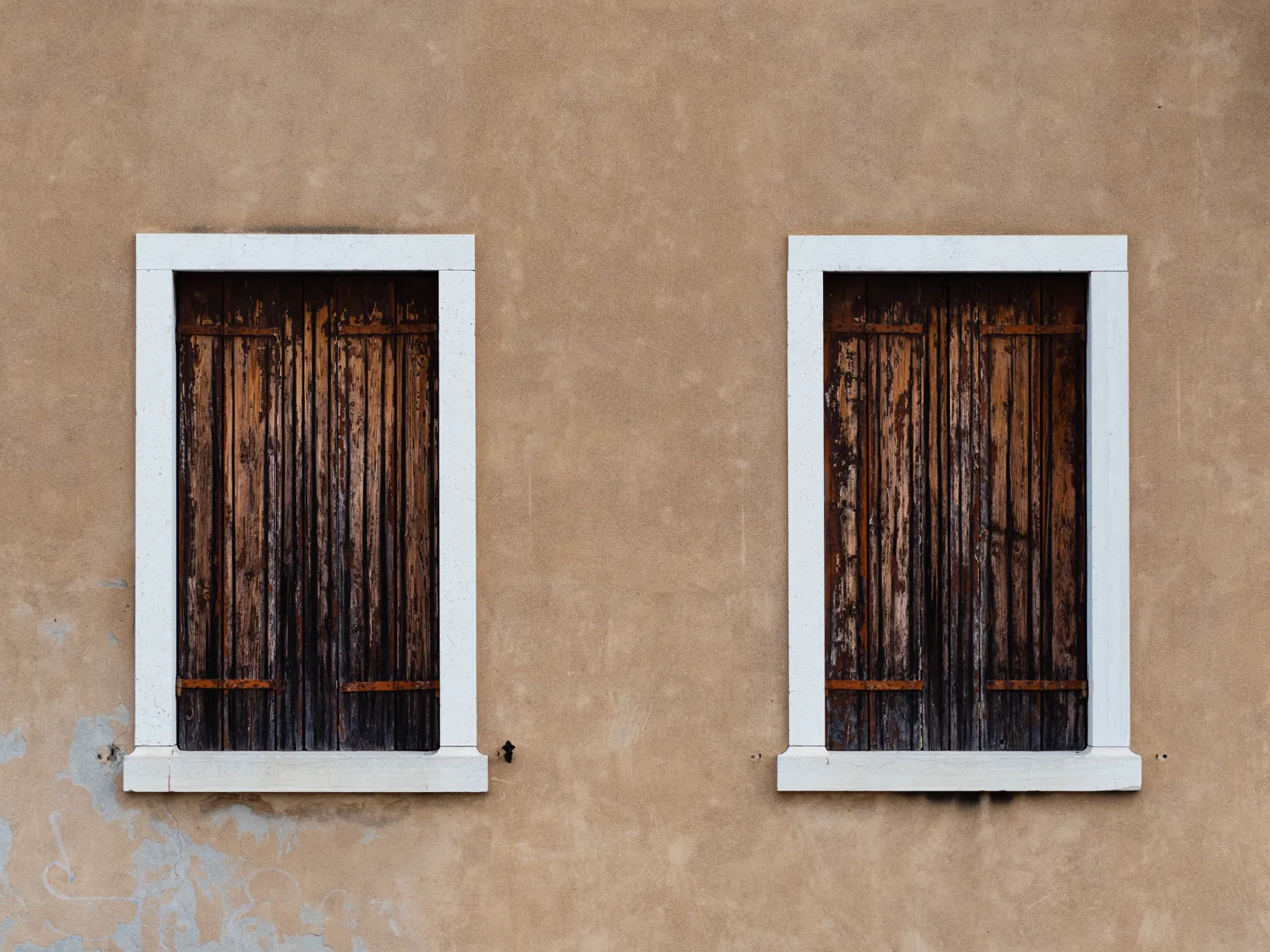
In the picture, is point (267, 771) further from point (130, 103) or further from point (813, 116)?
point (813, 116)

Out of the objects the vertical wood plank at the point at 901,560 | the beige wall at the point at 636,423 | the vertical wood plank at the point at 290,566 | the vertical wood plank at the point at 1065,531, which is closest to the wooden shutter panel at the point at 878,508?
the vertical wood plank at the point at 901,560

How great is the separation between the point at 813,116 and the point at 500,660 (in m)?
2.18

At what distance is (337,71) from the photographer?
4.30m

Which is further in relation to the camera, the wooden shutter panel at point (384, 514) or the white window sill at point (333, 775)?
the wooden shutter panel at point (384, 514)

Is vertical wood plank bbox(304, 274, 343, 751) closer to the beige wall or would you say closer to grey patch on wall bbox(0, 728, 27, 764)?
the beige wall

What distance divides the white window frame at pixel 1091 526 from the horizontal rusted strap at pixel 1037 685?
0.37 ft

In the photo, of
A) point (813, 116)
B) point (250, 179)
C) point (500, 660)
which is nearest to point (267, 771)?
point (500, 660)

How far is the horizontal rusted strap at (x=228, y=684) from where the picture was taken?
4.41 meters

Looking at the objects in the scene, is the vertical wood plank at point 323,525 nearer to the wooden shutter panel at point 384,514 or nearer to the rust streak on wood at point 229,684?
the wooden shutter panel at point 384,514

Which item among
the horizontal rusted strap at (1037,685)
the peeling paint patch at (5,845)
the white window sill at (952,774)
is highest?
the horizontal rusted strap at (1037,685)

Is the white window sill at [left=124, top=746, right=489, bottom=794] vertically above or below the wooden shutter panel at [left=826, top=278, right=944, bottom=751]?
below

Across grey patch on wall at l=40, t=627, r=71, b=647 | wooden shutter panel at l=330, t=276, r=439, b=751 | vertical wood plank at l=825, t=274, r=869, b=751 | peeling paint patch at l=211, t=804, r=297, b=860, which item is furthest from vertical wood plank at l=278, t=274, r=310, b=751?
vertical wood plank at l=825, t=274, r=869, b=751

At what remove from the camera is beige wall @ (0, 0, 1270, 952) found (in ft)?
14.1

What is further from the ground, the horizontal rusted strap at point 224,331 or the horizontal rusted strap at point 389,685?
the horizontal rusted strap at point 224,331
